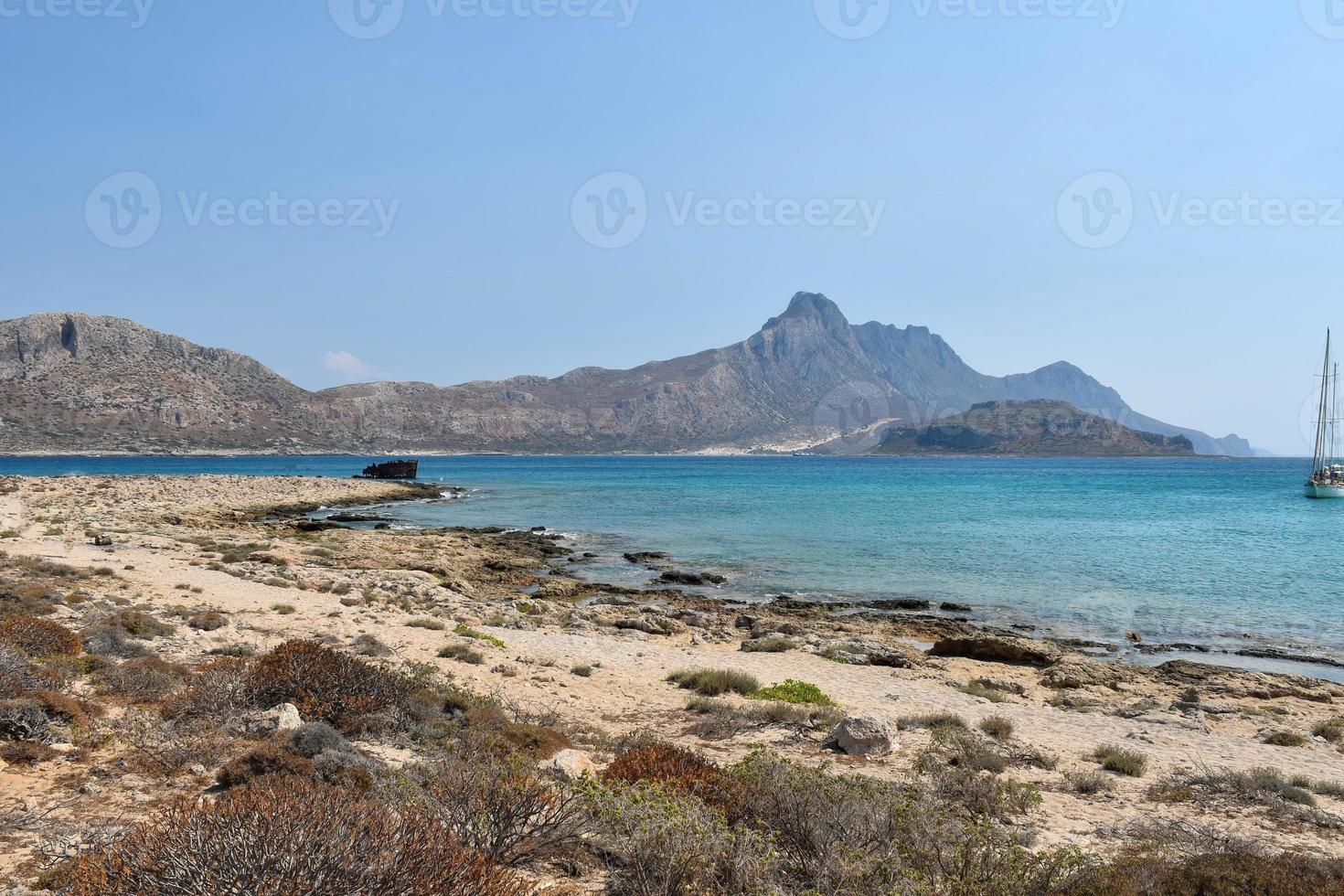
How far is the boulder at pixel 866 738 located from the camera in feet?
28.9

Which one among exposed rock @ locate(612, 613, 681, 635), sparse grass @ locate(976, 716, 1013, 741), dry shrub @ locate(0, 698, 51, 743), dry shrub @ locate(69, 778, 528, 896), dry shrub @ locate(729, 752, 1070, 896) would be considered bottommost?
exposed rock @ locate(612, 613, 681, 635)

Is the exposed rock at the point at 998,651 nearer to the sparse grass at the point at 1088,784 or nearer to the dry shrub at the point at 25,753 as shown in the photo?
the sparse grass at the point at 1088,784

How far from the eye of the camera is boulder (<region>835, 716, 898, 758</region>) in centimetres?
881

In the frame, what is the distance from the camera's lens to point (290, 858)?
3291mm

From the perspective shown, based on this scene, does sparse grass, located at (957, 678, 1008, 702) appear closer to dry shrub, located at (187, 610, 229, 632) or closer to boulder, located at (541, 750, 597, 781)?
boulder, located at (541, 750, 597, 781)

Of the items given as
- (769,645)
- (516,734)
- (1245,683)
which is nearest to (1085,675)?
(1245,683)

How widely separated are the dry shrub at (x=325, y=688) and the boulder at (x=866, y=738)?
17.2ft

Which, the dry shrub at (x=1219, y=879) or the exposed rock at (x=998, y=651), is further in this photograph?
the exposed rock at (x=998, y=651)

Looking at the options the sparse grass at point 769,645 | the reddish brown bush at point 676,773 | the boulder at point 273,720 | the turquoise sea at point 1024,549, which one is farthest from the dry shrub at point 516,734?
the turquoise sea at point 1024,549

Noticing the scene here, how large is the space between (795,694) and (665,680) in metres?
2.37

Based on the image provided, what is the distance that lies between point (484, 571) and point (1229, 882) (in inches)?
1013

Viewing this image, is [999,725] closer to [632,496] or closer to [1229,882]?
[1229,882]

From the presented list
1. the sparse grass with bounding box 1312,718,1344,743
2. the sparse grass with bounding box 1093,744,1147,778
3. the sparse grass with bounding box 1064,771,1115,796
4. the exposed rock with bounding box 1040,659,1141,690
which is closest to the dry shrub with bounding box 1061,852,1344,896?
the sparse grass with bounding box 1064,771,1115,796

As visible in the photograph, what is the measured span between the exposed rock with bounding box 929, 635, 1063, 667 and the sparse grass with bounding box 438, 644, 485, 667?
35.3 feet
